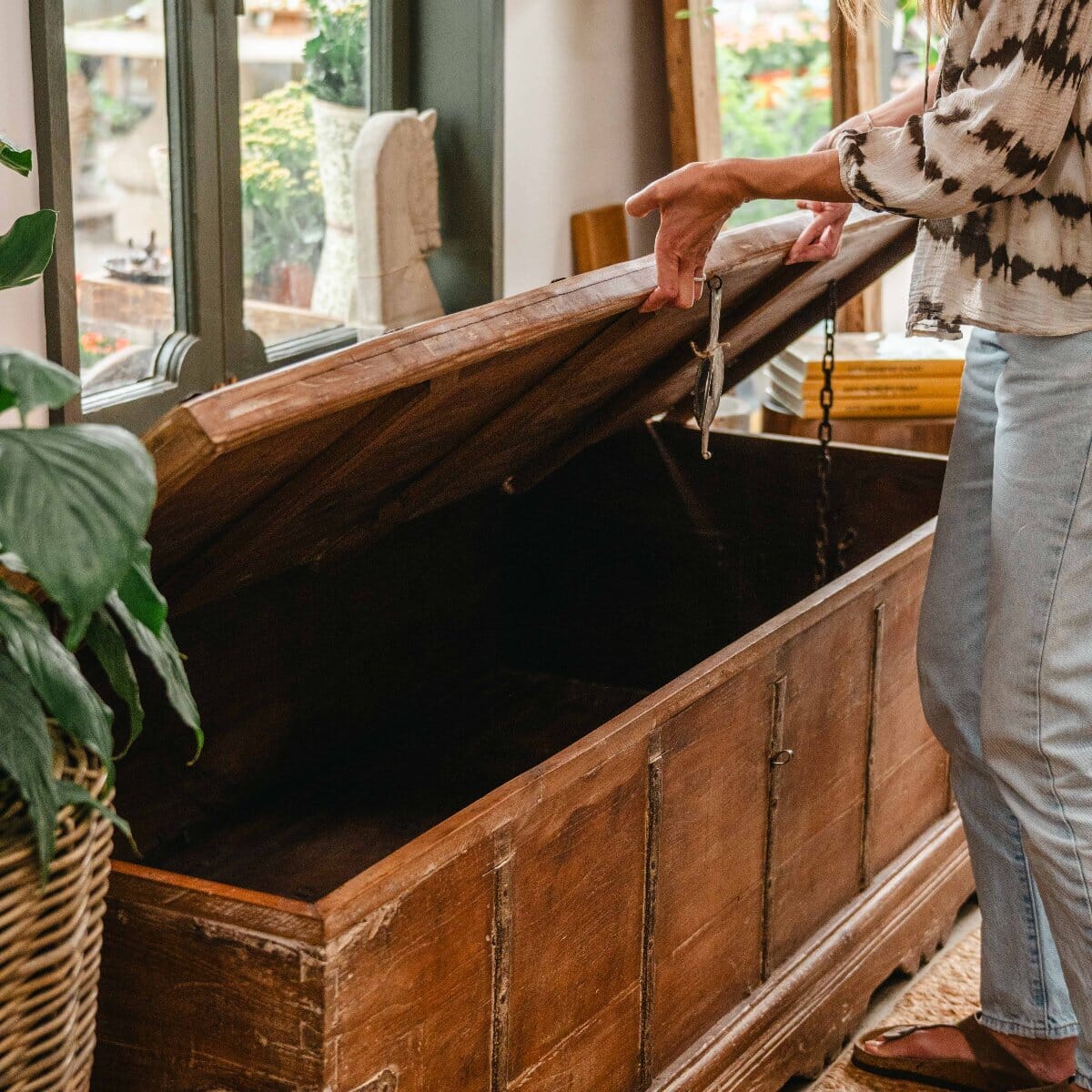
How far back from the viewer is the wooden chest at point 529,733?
1.42m

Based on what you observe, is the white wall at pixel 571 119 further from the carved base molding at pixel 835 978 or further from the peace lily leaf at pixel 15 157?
the peace lily leaf at pixel 15 157

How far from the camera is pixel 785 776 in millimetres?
2178

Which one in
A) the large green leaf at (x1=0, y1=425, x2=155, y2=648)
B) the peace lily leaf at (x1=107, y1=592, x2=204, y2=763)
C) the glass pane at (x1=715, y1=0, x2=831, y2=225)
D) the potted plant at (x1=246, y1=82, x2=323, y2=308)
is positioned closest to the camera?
the large green leaf at (x1=0, y1=425, x2=155, y2=648)

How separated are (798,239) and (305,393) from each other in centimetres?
107

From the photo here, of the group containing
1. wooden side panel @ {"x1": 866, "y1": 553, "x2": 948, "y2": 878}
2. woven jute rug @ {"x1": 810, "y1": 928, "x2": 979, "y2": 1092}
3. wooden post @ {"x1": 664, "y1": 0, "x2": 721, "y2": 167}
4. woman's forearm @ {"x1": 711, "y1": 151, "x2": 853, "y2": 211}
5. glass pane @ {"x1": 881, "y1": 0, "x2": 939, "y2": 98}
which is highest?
glass pane @ {"x1": 881, "y1": 0, "x2": 939, "y2": 98}

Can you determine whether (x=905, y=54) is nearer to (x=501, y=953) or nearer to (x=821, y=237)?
(x=821, y=237)

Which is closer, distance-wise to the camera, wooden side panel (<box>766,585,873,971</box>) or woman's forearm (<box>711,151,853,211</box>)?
woman's forearm (<box>711,151,853,211</box>)

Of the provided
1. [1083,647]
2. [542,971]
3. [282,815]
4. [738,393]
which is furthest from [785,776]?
[738,393]

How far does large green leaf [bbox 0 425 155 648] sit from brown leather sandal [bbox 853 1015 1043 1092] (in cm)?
169

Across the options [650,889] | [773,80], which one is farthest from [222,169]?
[773,80]

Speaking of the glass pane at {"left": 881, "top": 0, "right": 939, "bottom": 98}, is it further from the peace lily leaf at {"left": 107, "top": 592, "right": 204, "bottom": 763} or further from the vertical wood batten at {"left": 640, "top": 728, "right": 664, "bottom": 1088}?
the peace lily leaf at {"left": 107, "top": 592, "right": 204, "bottom": 763}

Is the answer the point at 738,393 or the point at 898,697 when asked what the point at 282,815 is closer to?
the point at 898,697

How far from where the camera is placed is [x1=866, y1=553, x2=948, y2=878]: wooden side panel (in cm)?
242

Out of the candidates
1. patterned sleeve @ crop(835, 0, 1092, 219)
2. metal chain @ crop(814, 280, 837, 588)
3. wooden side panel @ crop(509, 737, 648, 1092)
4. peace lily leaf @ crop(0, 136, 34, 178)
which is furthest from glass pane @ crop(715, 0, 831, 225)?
peace lily leaf @ crop(0, 136, 34, 178)
